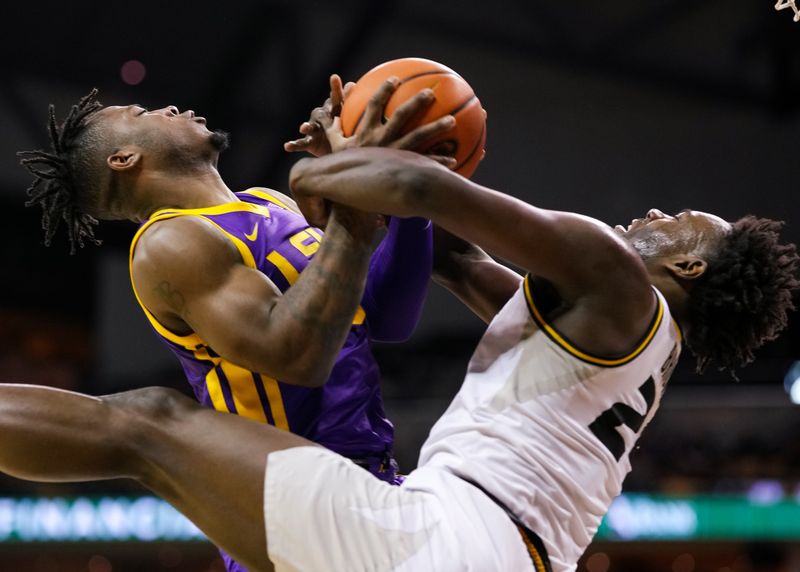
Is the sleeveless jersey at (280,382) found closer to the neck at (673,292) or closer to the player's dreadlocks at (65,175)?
the player's dreadlocks at (65,175)

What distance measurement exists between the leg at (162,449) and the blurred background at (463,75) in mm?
6982

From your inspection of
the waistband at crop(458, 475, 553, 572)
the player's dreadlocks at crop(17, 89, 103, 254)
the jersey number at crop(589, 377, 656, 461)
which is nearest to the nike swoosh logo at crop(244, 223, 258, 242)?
the player's dreadlocks at crop(17, 89, 103, 254)

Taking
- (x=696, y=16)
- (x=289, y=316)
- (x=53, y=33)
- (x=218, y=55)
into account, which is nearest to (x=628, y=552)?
(x=696, y=16)

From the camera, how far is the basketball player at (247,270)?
2.42 metres

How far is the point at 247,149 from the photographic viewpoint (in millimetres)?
10391

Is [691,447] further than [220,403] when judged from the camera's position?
Yes

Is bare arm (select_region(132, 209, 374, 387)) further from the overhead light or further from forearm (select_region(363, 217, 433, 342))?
the overhead light

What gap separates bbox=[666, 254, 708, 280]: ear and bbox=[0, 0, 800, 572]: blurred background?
6.85 meters

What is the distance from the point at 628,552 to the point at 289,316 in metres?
7.50

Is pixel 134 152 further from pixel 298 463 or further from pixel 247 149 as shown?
pixel 247 149

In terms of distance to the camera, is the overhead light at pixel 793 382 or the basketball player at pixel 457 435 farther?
the overhead light at pixel 793 382

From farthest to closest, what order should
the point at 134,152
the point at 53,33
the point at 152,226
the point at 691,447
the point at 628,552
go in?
the point at 53,33 → the point at 628,552 → the point at 691,447 → the point at 134,152 → the point at 152,226

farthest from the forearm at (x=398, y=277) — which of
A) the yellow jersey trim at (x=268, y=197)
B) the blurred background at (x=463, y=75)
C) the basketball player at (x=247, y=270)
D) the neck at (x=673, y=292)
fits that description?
the blurred background at (x=463, y=75)

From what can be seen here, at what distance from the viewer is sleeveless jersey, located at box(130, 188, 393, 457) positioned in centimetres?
271
